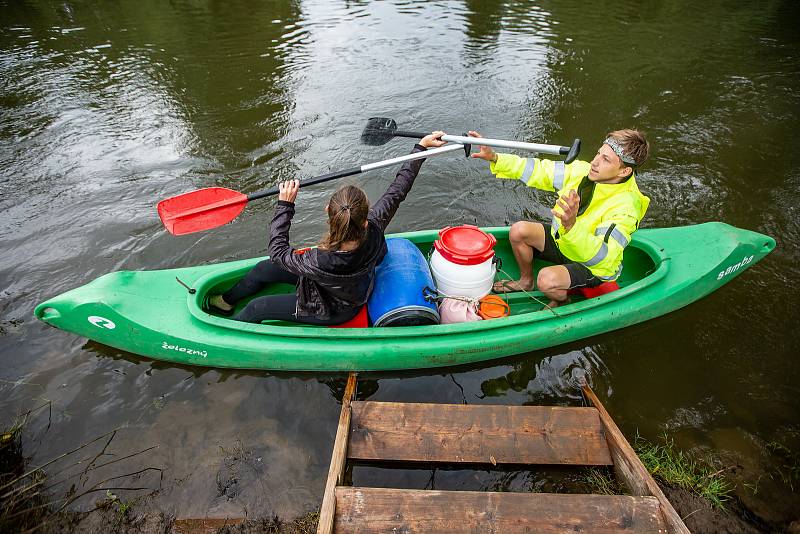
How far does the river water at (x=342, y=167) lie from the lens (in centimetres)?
348

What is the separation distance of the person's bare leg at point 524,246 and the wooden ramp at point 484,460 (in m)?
1.10

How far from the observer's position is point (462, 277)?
362 cm

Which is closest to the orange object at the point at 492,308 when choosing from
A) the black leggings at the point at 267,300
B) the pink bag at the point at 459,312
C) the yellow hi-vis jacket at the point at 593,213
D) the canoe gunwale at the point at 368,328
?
the pink bag at the point at 459,312

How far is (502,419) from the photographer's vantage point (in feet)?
10.3

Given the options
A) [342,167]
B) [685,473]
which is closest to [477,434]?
[685,473]

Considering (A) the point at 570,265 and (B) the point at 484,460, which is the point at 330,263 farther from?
(A) the point at 570,265

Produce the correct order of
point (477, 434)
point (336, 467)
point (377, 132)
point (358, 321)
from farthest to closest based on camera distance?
point (377, 132), point (358, 321), point (477, 434), point (336, 467)

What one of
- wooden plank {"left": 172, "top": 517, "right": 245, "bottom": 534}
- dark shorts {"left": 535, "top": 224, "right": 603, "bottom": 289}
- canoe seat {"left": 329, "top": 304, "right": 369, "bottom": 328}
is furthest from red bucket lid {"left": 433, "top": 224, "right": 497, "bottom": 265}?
wooden plank {"left": 172, "top": 517, "right": 245, "bottom": 534}

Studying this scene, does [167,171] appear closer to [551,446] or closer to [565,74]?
[551,446]

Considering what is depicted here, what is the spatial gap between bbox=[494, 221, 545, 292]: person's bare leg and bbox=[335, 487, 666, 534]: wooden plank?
1.82 m

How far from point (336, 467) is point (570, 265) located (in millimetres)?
2404

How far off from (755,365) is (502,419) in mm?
2700

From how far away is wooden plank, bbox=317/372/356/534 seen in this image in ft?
7.86

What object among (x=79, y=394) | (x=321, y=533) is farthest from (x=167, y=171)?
(x=321, y=533)
